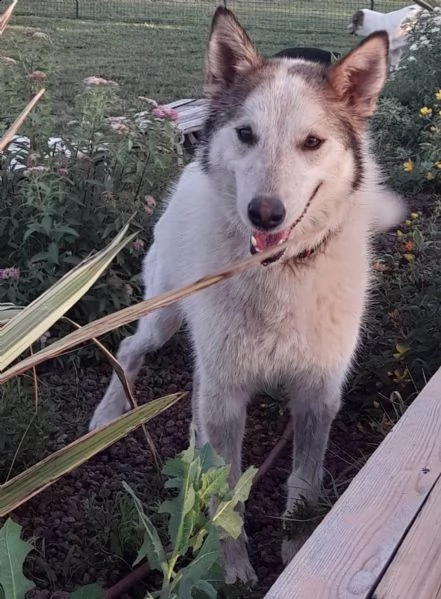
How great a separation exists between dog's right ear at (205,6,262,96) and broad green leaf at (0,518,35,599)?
5.32 feet

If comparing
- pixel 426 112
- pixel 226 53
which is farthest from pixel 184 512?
pixel 426 112

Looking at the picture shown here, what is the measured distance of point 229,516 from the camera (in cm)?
160

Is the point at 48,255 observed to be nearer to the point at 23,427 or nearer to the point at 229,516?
the point at 23,427

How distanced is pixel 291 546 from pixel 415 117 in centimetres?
411

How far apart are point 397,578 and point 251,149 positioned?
132 centimetres

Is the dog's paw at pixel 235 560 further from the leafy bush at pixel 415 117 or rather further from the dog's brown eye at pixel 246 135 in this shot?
the leafy bush at pixel 415 117

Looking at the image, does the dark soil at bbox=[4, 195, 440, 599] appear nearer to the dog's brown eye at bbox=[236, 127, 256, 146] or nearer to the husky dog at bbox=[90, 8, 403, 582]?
the husky dog at bbox=[90, 8, 403, 582]

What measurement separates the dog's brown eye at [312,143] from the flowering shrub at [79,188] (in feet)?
4.82

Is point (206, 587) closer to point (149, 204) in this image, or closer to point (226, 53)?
point (226, 53)

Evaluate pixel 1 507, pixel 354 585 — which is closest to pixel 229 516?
pixel 354 585

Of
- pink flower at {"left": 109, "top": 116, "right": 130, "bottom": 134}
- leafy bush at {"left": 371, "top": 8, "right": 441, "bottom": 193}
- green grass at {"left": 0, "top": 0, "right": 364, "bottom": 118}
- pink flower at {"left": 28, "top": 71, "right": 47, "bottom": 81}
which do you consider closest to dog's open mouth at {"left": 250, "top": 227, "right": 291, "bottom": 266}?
pink flower at {"left": 109, "top": 116, "right": 130, "bottom": 134}

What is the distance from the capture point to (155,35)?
12.9 metres

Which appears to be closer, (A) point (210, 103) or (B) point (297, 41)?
(A) point (210, 103)

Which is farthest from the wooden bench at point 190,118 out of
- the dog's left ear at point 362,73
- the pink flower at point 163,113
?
the dog's left ear at point 362,73
